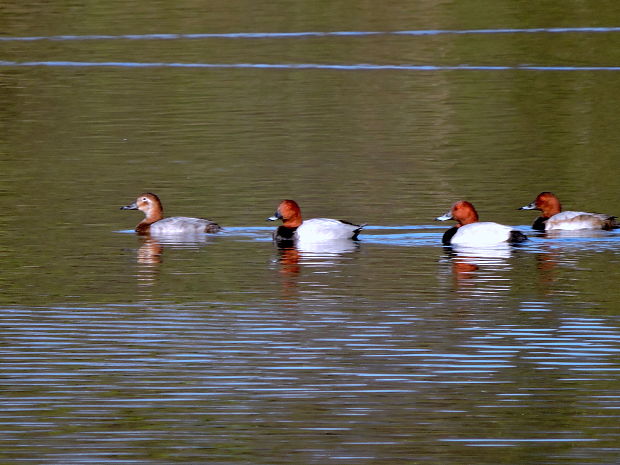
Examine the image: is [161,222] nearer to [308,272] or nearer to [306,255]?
[306,255]

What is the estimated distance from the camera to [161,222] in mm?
16609

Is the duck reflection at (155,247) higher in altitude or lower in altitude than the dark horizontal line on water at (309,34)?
lower

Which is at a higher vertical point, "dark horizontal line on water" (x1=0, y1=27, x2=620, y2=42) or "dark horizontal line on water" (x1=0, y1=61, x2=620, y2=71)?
"dark horizontal line on water" (x1=0, y1=27, x2=620, y2=42)

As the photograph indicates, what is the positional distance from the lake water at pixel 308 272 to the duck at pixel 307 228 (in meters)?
0.16

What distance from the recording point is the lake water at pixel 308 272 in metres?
8.80

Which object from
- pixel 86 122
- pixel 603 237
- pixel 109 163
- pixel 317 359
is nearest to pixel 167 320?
pixel 317 359

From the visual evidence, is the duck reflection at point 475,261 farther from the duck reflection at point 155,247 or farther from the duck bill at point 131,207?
the duck bill at point 131,207

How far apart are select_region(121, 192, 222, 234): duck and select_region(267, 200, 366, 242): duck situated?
0.68 meters

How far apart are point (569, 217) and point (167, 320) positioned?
5.91m

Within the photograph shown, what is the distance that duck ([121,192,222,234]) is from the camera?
1608 cm

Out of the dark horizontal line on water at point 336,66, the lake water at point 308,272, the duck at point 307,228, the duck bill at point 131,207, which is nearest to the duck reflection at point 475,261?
the lake water at point 308,272

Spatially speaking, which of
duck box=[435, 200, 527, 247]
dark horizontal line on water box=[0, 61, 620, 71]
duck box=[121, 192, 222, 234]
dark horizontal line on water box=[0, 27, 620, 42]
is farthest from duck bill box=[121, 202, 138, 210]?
dark horizontal line on water box=[0, 27, 620, 42]

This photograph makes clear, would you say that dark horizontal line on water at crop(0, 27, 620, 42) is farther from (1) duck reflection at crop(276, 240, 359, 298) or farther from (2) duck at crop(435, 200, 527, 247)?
(2) duck at crop(435, 200, 527, 247)

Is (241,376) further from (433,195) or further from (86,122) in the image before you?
(86,122)
